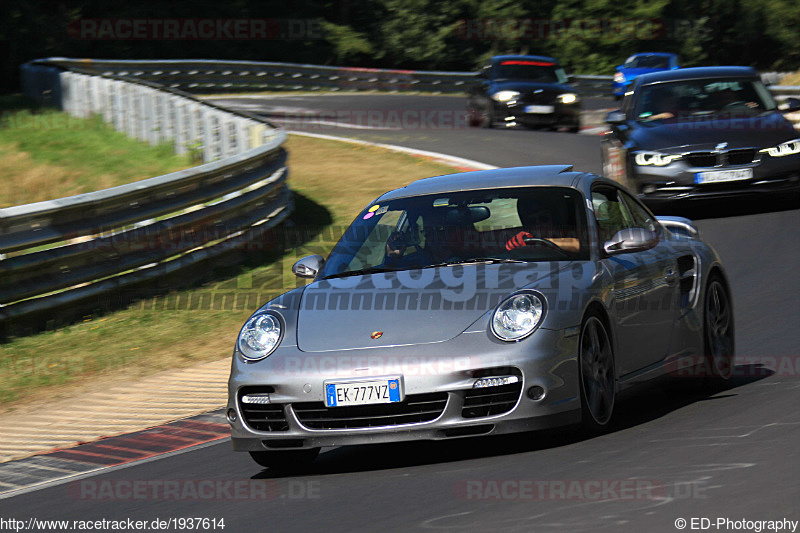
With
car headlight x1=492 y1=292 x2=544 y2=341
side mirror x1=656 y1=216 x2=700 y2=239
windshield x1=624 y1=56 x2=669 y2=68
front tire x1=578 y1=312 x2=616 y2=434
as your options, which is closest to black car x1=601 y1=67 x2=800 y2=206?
side mirror x1=656 y1=216 x2=700 y2=239

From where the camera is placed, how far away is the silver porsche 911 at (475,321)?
615 cm

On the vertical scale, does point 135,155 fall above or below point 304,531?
below

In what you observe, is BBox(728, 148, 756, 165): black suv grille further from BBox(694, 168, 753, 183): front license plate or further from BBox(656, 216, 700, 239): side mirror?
BBox(656, 216, 700, 239): side mirror

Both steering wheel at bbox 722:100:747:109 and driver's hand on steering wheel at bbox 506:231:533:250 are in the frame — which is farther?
steering wheel at bbox 722:100:747:109

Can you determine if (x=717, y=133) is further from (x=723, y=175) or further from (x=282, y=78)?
(x=282, y=78)

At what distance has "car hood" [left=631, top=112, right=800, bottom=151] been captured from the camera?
14320mm

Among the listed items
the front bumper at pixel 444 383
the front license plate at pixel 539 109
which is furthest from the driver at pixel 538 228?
the front license plate at pixel 539 109

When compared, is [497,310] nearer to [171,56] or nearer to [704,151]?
[704,151]

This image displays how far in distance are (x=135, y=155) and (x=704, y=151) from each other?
10093mm

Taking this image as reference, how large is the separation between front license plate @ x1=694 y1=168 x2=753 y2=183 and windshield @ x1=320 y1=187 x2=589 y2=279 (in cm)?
723

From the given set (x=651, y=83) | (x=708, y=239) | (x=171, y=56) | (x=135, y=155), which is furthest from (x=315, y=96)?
(x=708, y=239)

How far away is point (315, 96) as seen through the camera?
119ft

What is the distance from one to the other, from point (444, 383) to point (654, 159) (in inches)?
350

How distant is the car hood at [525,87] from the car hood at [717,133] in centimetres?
1139
